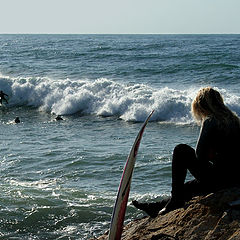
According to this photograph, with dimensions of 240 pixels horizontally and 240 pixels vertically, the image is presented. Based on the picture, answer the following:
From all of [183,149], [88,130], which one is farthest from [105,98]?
[183,149]

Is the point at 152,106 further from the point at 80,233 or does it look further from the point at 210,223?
the point at 210,223

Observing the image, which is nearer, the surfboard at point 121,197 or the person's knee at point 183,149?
the surfboard at point 121,197

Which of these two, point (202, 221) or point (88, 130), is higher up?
point (202, 221)

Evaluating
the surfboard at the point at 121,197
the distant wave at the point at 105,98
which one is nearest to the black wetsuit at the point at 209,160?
the surfboard at the point at 121,197

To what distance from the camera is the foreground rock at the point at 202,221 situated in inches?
187

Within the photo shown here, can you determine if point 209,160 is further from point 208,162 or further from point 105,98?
point 105,98

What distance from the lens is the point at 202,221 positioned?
4.93 metres

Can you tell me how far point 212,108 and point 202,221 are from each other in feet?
3.46

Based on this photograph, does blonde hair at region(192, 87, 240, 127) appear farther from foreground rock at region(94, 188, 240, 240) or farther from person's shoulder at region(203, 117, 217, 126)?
foreground rock at region(94, 188, 240, 240)

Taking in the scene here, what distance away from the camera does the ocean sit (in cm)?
803

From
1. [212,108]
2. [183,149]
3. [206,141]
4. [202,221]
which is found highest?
[212,108]

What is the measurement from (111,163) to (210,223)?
6.36 metres

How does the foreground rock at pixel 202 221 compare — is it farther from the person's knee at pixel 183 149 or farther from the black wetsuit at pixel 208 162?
the person's knee at pixel 183 149

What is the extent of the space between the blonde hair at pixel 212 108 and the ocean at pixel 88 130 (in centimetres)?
283
